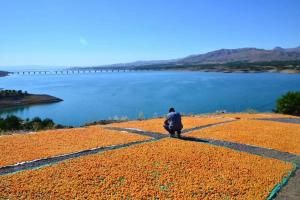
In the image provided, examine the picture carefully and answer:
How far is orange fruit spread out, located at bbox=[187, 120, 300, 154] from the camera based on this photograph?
1279cm

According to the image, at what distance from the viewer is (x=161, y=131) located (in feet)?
49.5

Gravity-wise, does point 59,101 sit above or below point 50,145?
below

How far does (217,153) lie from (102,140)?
4.60 m

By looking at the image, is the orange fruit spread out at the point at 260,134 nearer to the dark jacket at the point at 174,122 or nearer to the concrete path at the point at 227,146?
the concrete path at the point at 227,146


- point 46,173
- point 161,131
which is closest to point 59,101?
point 161,131

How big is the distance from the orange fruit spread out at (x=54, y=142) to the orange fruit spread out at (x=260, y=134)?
341 centimetres

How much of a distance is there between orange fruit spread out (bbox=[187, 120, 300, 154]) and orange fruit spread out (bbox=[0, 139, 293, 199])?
83.6 inches

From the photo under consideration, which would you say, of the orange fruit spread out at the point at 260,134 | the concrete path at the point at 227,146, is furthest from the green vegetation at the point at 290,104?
the concrete path at the point at 227,146

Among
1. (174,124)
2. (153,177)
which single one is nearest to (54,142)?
(174,124)

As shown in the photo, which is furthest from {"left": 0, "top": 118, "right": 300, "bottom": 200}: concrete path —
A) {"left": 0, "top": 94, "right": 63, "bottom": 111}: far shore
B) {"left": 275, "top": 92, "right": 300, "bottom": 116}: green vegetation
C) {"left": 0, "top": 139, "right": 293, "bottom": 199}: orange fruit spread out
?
{"left": 0, "top": 94, "right": 63, "bottom": 111}: far shore

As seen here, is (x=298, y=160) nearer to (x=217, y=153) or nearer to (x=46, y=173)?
(x=217, y=153)

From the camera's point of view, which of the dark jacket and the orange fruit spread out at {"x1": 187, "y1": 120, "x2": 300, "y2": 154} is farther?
the dark jacket

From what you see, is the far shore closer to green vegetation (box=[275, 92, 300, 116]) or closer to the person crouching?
green vegetation (box=[275, 92, 300, 116])

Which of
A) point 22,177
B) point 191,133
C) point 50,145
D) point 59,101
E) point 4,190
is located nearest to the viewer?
point 4,190
